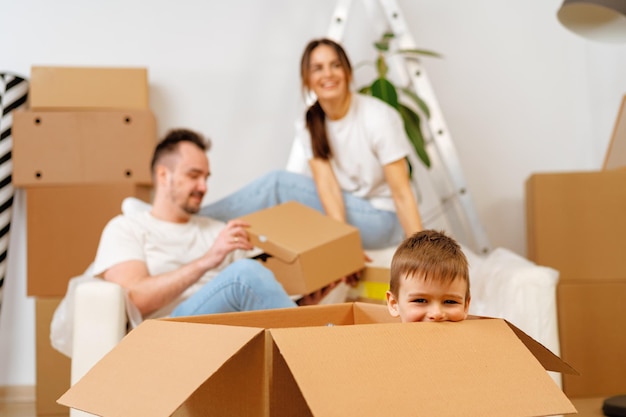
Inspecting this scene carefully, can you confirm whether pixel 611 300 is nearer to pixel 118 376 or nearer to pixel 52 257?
pixel 52 257

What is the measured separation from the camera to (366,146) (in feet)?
8.30

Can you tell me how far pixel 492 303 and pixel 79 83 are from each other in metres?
1.61

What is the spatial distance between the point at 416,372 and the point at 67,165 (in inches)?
85.5

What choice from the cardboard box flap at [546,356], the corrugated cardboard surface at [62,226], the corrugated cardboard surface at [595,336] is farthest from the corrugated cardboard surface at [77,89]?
the cardboard box flap at [546,356]

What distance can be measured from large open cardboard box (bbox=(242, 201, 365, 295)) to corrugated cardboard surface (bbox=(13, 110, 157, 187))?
0.84 meters

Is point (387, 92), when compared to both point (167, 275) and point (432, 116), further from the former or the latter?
point (167, 275)

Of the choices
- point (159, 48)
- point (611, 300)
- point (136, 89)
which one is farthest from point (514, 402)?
point (159, 48)

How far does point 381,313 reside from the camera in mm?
1315

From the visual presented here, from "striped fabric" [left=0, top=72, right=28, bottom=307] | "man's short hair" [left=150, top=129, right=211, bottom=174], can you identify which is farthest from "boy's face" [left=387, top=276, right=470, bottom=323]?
"striped fabric" [left=0, top=72, right=28, bottom=307]

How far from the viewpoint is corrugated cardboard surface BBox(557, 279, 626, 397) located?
108 inches

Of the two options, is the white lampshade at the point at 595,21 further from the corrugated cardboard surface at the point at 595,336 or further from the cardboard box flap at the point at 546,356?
the cardboard box flap at the point at 546,356

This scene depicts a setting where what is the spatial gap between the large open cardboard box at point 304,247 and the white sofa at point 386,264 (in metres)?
0.10

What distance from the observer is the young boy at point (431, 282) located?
1.23 m

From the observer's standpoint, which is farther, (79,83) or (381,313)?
(79,83)
